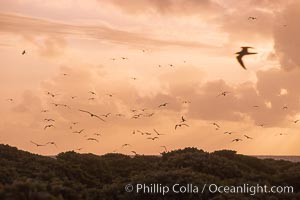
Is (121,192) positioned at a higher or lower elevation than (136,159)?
lower

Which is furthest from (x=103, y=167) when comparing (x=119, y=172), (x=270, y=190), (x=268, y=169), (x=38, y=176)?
(x=270, y=190)

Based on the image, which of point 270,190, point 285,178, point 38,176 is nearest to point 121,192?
point 38,176

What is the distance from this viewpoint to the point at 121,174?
4575cm

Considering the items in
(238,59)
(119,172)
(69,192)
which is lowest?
(69,192)

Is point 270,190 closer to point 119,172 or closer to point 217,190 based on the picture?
point 217,190

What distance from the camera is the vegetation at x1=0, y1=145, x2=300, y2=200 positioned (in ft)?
81.0

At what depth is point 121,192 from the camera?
30906mm

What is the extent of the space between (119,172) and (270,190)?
1744 cm

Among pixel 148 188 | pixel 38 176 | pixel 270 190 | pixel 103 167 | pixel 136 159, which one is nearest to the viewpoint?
pixel 148 188

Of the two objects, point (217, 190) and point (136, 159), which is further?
point (136, 159)

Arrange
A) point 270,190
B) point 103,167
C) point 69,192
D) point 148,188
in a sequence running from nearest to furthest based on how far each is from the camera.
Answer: point 69,192
point 148,188
point 270,190
point 103,167

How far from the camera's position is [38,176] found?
114 feet

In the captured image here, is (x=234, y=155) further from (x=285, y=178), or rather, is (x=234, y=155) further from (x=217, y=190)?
(x=217, y=190)

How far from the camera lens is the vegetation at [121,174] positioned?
2470 centimetres
